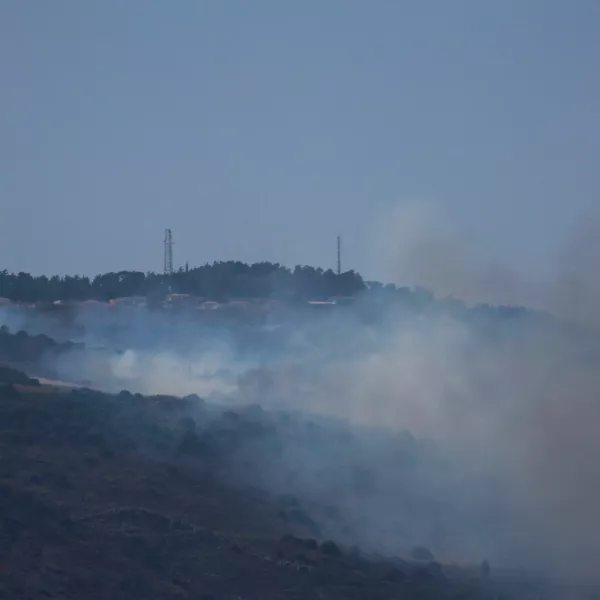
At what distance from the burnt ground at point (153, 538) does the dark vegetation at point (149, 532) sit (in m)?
0.05

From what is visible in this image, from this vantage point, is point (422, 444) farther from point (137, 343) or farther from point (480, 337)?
point (137, 343)

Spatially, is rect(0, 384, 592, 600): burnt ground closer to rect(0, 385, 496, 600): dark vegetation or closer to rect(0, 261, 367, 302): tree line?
rect(0, 385, 496, 600): dark vegetation

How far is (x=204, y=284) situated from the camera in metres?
127

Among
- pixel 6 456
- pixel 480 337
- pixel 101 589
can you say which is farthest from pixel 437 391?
pixel 101 589

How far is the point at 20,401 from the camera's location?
203 ft

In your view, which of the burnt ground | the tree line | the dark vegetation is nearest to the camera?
the burnt ground

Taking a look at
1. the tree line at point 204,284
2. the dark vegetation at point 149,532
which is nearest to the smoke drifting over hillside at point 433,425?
the dark vegetation at point 149,532

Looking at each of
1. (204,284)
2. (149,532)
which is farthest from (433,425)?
(204,284)

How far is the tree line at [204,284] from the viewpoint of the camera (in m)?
123

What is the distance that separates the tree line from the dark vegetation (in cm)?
6175

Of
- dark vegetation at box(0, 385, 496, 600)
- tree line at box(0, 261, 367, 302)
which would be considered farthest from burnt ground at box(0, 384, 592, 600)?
tree line at box(0, 261, 367, 302)

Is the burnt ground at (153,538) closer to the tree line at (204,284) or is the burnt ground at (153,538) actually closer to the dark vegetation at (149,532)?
the dark vegetation at (149,532)

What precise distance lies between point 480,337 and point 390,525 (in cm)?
2398

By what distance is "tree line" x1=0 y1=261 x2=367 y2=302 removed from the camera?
12262 cm
